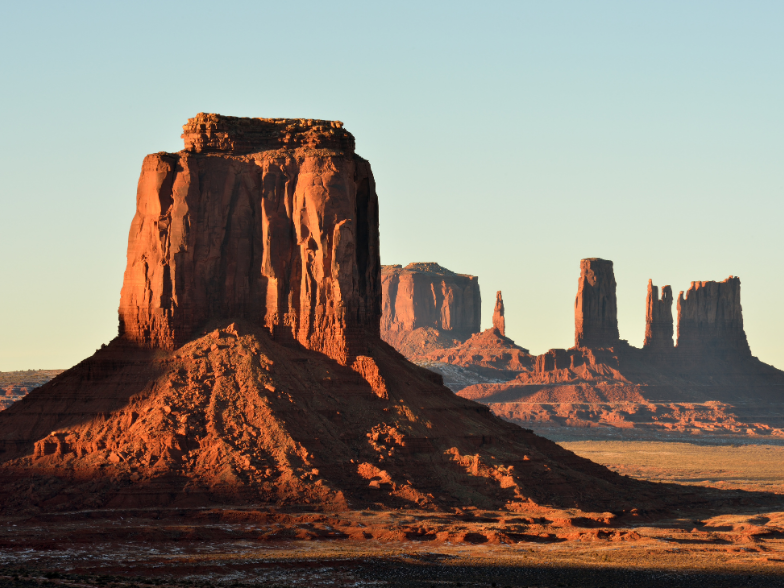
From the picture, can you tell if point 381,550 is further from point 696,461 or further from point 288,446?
point 696,461

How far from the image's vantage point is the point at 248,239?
75125 millimetres

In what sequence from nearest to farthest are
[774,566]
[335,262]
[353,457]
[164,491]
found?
[774,566] < [164,491] < [353,457] < [335,262]

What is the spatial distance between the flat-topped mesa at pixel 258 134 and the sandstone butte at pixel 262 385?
102mm

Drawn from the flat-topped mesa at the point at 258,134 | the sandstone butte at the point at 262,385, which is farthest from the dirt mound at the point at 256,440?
the flat-topped mesa at the point at 258,134

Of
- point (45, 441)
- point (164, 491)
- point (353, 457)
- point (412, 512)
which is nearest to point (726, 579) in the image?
point (412, 512)

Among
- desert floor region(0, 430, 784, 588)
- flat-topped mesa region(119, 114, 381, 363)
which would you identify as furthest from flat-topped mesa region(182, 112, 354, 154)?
desert floor region(0, 430, 784, 588)

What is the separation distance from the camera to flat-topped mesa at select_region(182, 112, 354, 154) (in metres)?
75.8

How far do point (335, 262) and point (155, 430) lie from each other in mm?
13760

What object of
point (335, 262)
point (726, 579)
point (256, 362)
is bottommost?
point (726, 579)

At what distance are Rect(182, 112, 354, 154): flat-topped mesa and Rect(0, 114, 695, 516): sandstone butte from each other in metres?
0.10

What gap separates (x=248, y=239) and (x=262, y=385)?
936 centimetres

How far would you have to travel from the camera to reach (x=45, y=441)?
67438mm

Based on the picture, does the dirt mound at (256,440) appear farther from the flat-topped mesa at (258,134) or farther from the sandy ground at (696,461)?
the sandy ground at (696,461)

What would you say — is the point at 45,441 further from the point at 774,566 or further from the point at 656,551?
the point at 774,566
